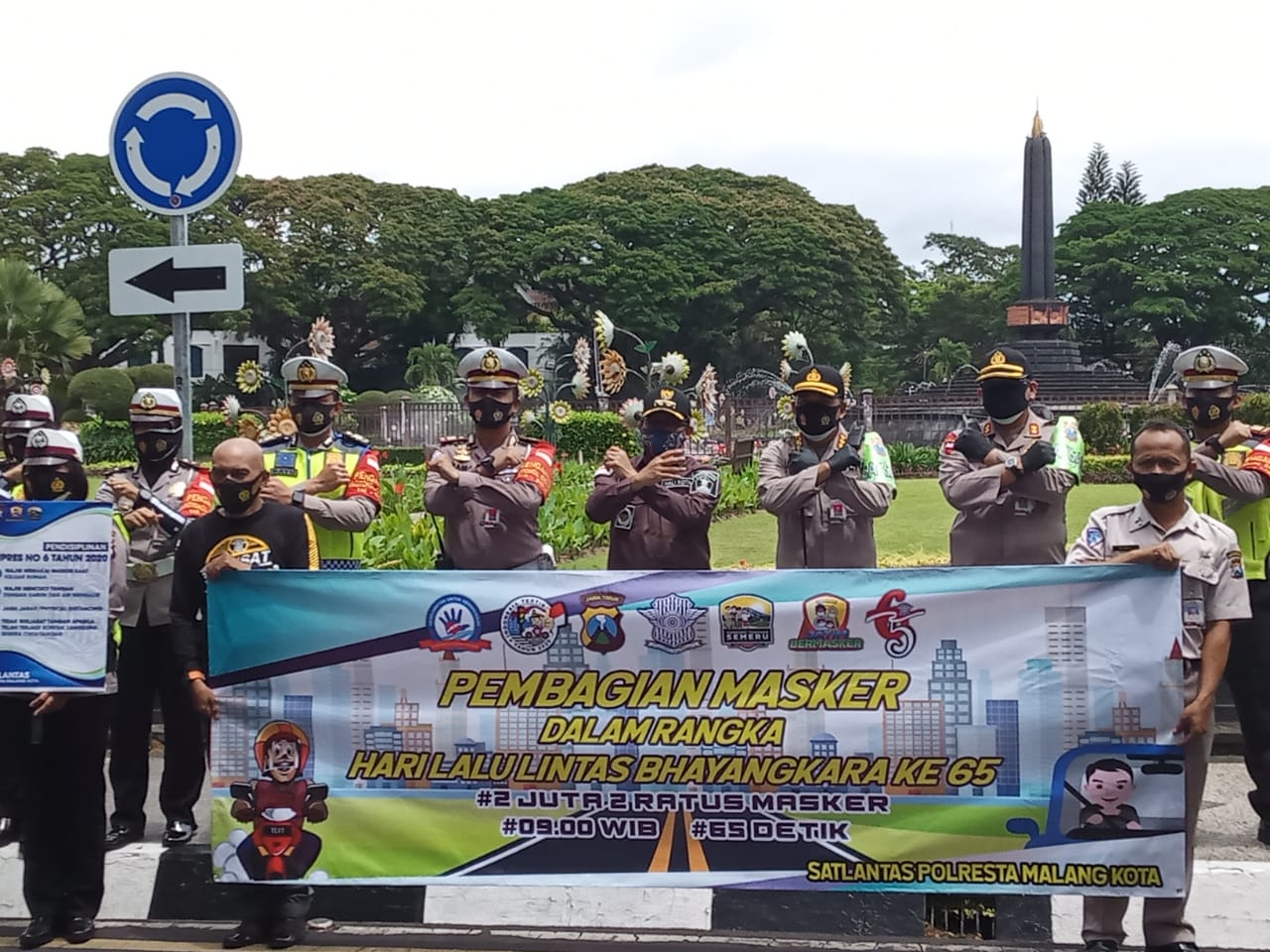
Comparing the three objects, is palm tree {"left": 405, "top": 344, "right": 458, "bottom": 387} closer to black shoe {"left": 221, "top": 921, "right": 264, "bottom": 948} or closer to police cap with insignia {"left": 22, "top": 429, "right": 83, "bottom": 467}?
police cap with insignia {"left": 22, "top": 429, "right": 83, "bottom": 467}

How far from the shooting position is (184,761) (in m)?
5.33

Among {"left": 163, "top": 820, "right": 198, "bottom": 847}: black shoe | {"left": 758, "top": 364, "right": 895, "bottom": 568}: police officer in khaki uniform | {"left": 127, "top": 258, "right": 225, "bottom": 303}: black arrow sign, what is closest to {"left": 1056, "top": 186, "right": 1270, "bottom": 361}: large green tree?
{"left": 758, "top": 364, "right": 895, "bottom": 568}: police officer in khaki uniform

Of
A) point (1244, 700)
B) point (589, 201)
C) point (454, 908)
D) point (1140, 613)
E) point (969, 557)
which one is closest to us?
point (1140, 613)

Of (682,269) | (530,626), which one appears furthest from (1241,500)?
(682,269)

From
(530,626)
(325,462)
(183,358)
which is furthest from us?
(325,462)

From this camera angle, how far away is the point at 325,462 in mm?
5750

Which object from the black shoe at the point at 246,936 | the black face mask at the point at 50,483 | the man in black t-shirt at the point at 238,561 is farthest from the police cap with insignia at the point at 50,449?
the black shoe at the point at 246,936

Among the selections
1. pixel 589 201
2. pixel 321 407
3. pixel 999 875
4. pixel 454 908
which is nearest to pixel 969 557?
pixel 999 875

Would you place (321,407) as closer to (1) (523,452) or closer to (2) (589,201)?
(1) (523,452)

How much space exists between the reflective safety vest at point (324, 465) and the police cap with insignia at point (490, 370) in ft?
2.09

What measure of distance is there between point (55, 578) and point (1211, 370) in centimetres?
489

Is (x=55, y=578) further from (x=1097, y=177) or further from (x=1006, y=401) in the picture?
(x=1097, y=177)

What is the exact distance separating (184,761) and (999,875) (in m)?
3.48

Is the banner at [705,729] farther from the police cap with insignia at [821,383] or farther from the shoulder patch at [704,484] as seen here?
the police cap with insignia at [821,383]
